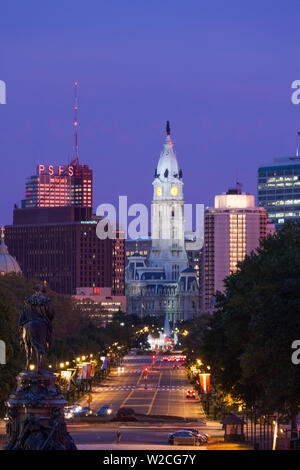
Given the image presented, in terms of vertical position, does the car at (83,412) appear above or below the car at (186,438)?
below

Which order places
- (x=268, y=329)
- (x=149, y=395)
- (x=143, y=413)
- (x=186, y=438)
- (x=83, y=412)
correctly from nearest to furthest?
1. (x=268, y=329)
2. (x=186, y=438)
3. (x=83, y=412)
4. (x=143, y=413)
5. (x=149, y=395)

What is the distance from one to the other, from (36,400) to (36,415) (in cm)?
49

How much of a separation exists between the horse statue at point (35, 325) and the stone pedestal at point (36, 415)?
599mm

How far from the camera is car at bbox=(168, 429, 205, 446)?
7612 cm

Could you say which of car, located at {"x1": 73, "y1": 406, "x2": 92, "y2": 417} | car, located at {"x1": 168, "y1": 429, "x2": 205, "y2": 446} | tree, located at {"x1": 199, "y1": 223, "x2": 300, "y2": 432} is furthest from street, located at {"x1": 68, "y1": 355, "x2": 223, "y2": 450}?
tree, located at {"x1": 199, "y1": 223, "x2": 300, "y2": 432}

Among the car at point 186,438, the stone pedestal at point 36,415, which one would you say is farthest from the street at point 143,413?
the stone pedestal at point 36,415

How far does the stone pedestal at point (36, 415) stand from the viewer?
137ft

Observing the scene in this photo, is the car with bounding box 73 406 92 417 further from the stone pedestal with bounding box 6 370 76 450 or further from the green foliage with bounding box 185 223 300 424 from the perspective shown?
the stone pedestal with bounding box 6 370 76 450

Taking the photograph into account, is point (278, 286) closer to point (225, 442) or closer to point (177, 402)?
point (225, 442)

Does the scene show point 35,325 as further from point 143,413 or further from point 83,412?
point 143,413

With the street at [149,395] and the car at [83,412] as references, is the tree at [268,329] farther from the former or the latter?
the car at [83,412]

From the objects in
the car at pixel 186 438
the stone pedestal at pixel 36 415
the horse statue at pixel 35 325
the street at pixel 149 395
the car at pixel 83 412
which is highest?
the horse statue at pixel 35 325

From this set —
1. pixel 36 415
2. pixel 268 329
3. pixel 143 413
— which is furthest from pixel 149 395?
pixel 36 415

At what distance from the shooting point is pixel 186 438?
7669 cm
